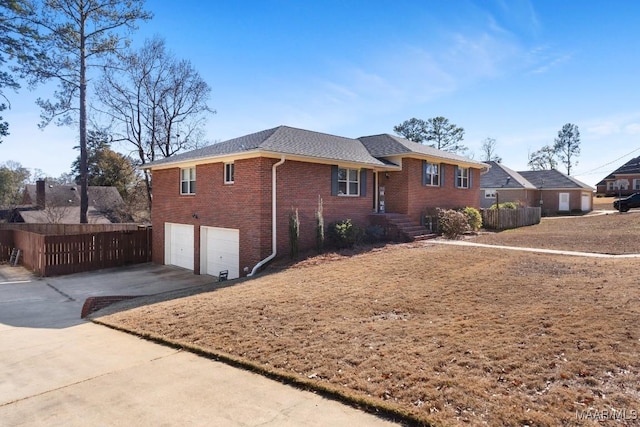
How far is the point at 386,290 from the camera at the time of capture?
28.2 ft

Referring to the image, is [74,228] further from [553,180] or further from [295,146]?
[553,180]

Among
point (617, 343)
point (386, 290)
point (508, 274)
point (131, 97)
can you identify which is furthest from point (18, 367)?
point (131, 97)

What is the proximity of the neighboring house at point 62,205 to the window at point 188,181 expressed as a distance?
19.3 metres

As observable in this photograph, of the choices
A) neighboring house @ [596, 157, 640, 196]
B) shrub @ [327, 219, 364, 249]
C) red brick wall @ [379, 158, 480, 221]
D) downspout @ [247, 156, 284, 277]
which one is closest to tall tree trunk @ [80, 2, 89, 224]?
downspout @ [247, 156, 284, 277]

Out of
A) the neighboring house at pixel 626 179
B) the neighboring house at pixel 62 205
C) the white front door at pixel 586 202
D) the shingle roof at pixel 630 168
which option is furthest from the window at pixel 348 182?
the shingle roof at pixel 630 168

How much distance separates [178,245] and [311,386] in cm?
1478

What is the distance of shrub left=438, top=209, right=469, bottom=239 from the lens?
18250mm

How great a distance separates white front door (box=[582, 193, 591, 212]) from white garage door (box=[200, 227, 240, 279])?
35952 millimetres

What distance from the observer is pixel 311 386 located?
4.58 m

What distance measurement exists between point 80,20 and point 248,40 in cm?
1441

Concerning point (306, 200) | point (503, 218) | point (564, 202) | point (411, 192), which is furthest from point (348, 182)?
point (564, 202)

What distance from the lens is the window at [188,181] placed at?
16.8 meters

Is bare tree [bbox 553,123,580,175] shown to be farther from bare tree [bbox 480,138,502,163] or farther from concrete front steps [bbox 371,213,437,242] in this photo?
concrete front steps [bbox 371,213,437,242]

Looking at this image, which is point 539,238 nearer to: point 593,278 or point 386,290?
point 593,278
